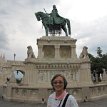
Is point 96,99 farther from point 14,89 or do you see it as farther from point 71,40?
point 71,40

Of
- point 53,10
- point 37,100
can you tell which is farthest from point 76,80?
point 37,100

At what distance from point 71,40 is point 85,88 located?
13.1m

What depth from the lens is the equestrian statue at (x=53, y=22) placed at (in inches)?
1276

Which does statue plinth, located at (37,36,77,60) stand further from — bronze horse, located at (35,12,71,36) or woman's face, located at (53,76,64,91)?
woman's face, located at (53,76,64,91)

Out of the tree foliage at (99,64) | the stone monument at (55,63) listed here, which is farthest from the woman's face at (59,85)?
the tree foliage at (99,64)

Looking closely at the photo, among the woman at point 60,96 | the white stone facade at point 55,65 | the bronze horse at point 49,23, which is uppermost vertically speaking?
the bronze horse at point 49,23

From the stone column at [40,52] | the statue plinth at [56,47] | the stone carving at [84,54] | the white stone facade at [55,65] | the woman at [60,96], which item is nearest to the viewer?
the woman at [60,96]

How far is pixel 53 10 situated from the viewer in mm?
33906

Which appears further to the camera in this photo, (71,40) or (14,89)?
(71,40)

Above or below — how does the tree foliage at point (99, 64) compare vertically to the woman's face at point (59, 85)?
above

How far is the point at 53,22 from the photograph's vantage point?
32.3 m

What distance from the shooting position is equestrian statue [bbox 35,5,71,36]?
3241 cm

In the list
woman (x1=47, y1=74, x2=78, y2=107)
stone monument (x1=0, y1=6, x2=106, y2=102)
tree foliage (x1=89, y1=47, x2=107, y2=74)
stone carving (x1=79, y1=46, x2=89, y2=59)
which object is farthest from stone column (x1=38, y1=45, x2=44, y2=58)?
tree foliage (x1=89, y1=47, x2=107, y2=74)

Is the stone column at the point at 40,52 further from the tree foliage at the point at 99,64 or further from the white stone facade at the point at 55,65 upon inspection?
the tree foliage at the point at 99,64
